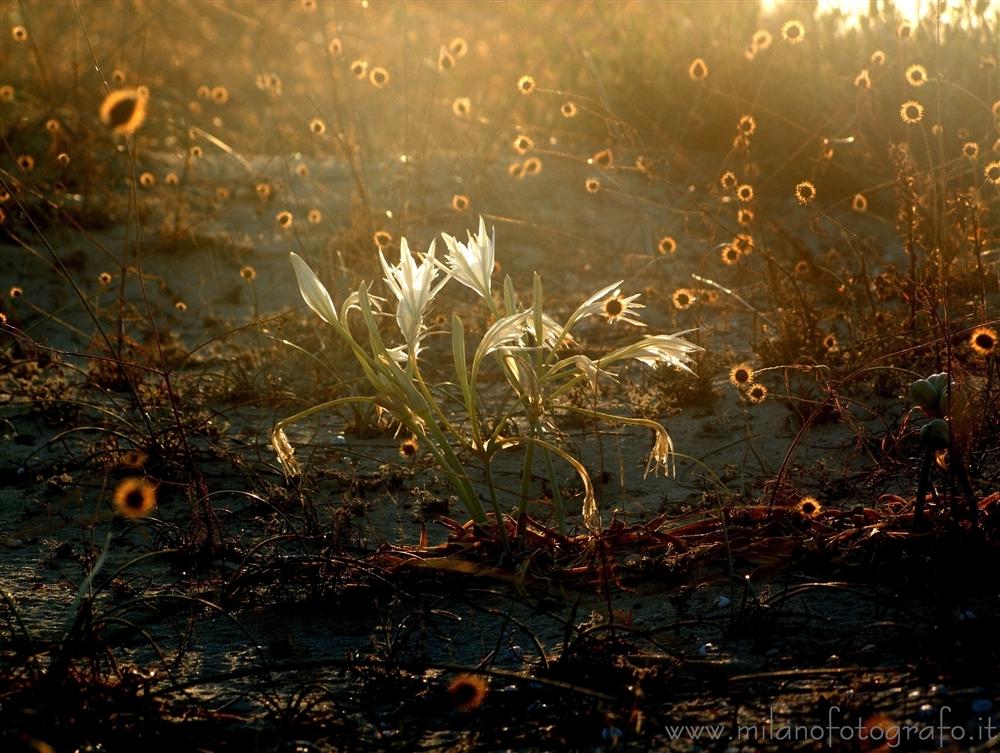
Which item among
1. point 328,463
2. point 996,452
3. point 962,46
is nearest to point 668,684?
point 996,452

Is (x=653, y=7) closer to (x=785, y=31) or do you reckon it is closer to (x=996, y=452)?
(x=785, y=31)

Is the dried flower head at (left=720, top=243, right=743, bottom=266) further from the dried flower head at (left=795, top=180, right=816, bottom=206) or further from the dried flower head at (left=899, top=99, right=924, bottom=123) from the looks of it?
the dried flower head at (left=899, top=99, right=924, bottom=123)

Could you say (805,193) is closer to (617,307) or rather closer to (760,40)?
(617,307)

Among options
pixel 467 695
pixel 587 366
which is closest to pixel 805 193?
pixel 587 366

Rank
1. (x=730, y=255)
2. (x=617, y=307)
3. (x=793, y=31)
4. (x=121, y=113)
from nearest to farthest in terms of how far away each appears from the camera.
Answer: (x=121, y=113)
(x=617, y=307)
(x=730, y=255)
(x=793, y=31)

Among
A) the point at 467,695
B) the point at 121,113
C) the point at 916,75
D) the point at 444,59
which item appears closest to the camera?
the point at 467,695

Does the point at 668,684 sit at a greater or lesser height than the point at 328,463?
lesser

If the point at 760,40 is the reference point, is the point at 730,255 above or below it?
below

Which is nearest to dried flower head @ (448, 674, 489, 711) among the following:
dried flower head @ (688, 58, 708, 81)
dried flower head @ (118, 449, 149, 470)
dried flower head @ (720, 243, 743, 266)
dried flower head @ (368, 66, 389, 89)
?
dried flower head @ (118, 449, 149, 470)

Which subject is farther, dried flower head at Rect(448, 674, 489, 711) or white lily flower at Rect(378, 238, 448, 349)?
white lily flower at Rect(378, 238, 448, 349)
